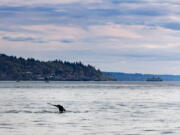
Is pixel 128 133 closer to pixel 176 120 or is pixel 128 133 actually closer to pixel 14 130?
pixel 14 130

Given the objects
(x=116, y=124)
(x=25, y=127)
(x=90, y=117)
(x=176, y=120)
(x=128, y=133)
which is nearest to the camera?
(x=128, y=133)

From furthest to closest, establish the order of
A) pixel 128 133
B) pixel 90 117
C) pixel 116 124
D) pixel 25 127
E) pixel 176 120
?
pixel 90 117
pixel 176 120
pixel 116 124
pixel 25 127
pixel 128 133

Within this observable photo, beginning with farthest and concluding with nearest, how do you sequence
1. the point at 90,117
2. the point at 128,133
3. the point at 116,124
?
the point at 90,117 < the point at 116,124 < the point at 128,133

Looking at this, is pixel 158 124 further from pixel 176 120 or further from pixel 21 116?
pixel 21 116

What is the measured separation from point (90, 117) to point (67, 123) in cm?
752

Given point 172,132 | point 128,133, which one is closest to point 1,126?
point 128,133

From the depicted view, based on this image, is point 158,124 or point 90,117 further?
point 90,117

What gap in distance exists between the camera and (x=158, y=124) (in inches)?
2052

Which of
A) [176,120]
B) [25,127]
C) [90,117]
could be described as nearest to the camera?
[25,127]

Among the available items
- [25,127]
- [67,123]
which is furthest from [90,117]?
[25,127]

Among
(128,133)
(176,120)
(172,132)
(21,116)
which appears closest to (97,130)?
(128,133)

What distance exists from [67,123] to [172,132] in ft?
40.1

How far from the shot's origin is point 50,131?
1774 inches

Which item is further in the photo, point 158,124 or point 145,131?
point 158,124
